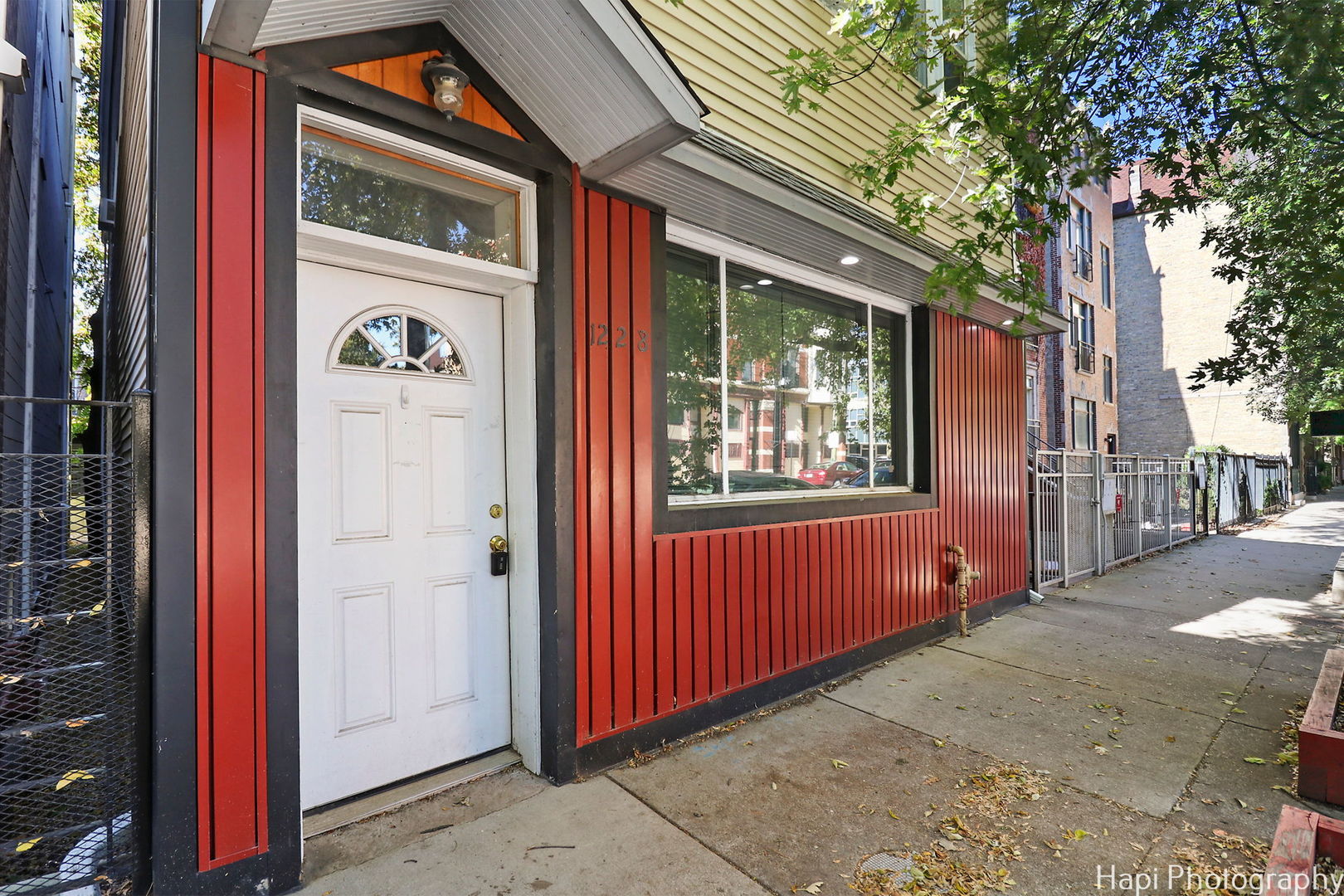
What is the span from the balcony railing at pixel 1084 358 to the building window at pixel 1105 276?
230 cm

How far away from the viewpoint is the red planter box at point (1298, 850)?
6.40 ft

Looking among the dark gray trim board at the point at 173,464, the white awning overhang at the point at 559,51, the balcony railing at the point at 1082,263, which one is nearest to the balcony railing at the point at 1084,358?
the balcony railing at the point at 1082,263

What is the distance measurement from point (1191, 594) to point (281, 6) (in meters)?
9.76

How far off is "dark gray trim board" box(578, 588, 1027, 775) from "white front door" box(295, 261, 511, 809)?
0.54 metres

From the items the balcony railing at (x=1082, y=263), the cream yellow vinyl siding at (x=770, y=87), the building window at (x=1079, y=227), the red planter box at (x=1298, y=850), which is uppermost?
the building window at (x=1079, y=227)

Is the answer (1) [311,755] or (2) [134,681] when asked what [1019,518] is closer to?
(1) [311,755]

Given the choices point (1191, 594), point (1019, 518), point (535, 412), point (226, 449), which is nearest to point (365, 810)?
point (226, 449)

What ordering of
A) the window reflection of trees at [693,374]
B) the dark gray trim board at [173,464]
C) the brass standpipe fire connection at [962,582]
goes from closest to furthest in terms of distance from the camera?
1. the dark gray trim board at [173,464]
2. the window reflection of trees at [693,374]
3. the brass standpipe fire connection at [962,582]

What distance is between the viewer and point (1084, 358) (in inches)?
765

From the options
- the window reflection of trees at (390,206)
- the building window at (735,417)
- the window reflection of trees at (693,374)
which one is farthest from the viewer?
the building window at (735,417)

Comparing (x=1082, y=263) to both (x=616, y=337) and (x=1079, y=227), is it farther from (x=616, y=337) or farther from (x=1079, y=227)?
(x=616, y=337)

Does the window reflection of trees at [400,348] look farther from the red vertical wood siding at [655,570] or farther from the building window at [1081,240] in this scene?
the building window at [1081,240]

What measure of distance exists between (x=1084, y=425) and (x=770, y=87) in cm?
1952

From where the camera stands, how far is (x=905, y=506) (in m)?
5.48
